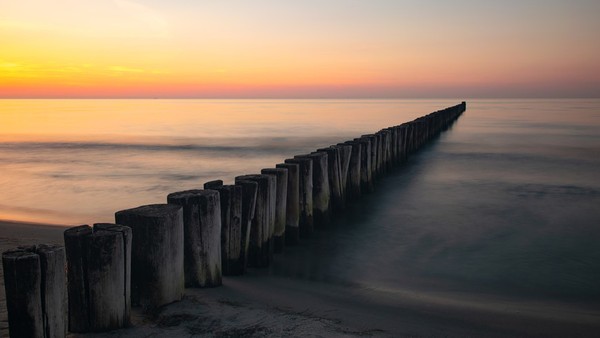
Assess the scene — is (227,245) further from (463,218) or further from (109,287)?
(463,218)

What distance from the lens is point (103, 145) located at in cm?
2070

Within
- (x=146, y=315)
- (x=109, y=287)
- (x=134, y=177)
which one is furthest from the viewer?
(x=134, y=177)

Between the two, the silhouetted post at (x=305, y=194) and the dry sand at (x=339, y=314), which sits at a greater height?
the silhouetted post at (x=305, y=194)

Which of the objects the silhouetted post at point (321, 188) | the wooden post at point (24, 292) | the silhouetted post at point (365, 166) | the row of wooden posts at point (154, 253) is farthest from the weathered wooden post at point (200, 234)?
the silhouetted post at point (365, 166)

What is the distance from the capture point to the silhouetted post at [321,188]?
582cm

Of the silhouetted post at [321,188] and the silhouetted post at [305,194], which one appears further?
the silhouetted post at [321,188]

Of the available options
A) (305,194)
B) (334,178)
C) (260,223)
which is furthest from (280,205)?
(334,178)

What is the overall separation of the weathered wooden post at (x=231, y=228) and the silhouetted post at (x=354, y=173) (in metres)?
3.51

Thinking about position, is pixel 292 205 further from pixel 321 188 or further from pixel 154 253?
pixel 154 253

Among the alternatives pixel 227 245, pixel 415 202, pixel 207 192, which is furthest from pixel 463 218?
pixel 207 192

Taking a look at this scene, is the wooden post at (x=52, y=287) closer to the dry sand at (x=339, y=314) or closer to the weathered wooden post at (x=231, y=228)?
the dry sand at (x=339, y=314)

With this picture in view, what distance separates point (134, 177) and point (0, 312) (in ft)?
31.3

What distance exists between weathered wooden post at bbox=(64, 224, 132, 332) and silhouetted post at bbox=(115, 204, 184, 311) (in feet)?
0.88

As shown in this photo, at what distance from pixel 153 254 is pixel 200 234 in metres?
0.46
